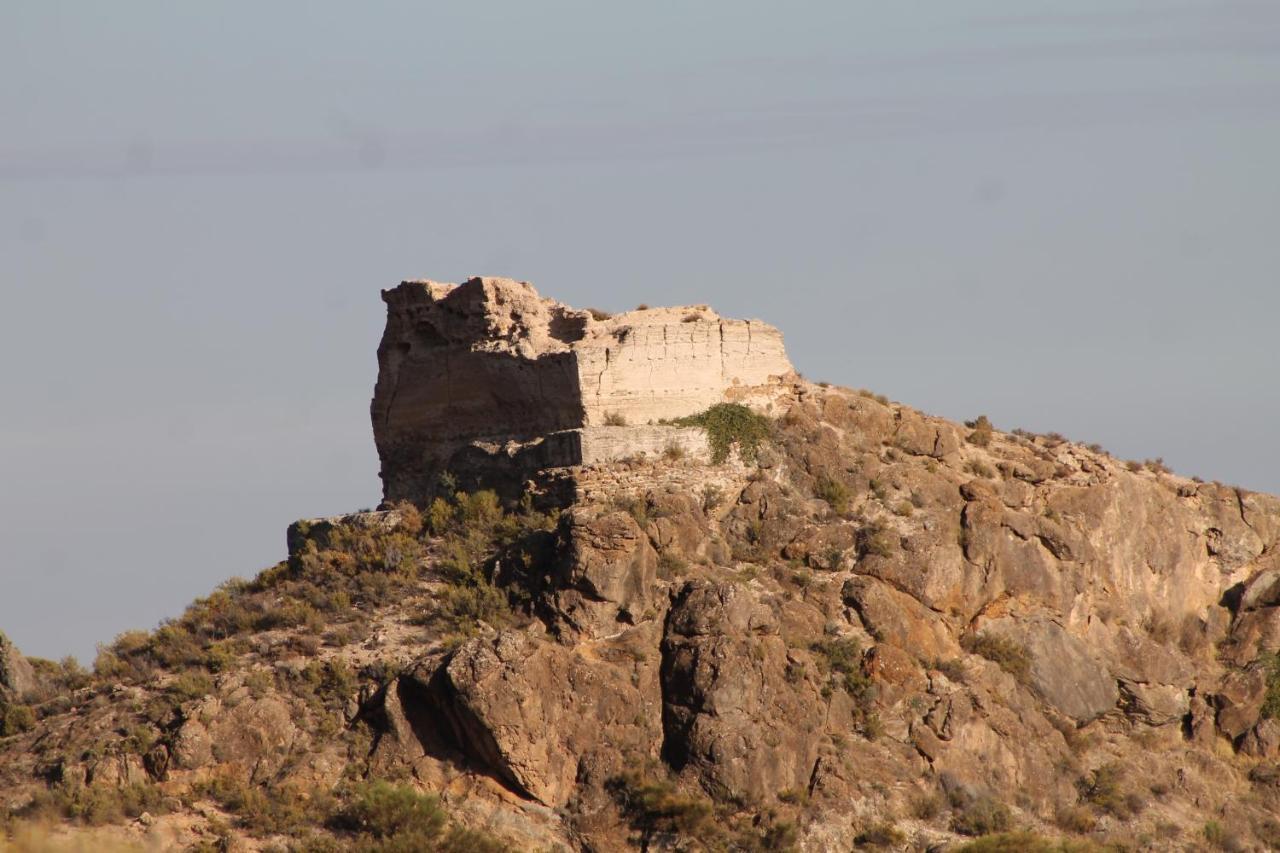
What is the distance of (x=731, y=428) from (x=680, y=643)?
5804mm

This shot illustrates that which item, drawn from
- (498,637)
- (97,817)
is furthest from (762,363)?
(97,817)

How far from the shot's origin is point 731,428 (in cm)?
3944

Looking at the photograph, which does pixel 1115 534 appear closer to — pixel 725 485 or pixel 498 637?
pixel 725 485

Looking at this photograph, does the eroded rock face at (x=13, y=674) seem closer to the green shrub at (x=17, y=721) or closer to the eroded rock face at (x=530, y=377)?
the green shrub at (x=17, y=721)

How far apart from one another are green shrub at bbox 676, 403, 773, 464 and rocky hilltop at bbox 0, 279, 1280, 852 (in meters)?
0.05

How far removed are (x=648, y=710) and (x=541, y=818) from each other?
2365 millimetres

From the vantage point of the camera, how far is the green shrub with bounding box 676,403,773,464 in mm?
39219

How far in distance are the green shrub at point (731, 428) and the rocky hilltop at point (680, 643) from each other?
5 centimetres

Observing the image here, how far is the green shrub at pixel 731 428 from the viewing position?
3922 centimetres

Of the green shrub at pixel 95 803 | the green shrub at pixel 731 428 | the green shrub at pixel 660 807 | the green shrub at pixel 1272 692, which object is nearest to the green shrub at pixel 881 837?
the green shrub at pixel 660 807

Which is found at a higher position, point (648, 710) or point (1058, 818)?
point (648, 710)

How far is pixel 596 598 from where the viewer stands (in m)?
35.0

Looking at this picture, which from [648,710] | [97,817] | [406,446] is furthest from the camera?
[406,446]

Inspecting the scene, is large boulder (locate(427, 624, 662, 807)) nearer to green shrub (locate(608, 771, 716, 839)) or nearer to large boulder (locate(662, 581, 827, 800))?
green shrub (locate(608, 771, 716, 839))
